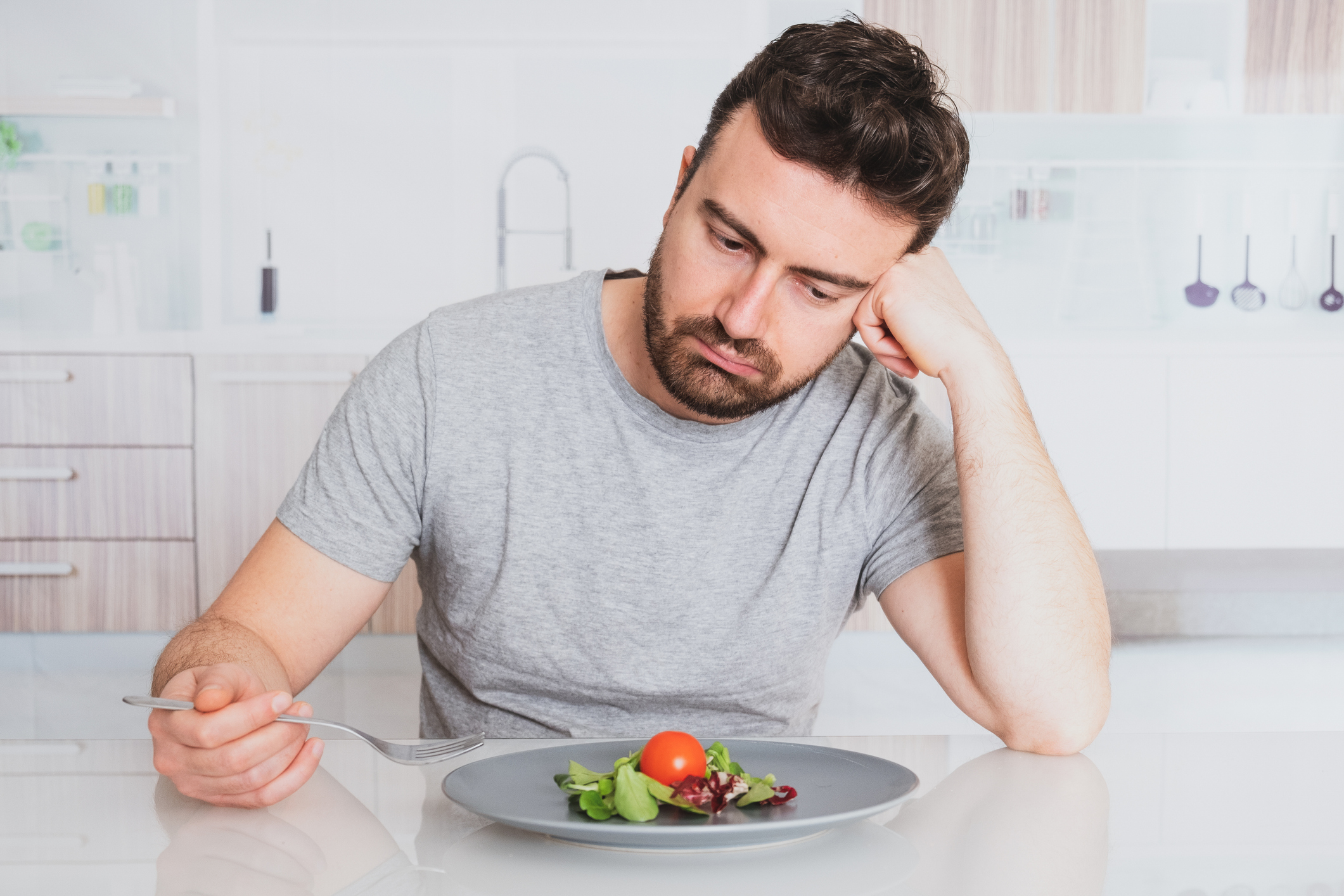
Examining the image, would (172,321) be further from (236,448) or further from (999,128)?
(999,128)

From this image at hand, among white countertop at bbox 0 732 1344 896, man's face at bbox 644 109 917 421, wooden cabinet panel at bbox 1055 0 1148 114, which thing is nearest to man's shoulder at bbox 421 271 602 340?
man's face at bbox 644 109 917 421

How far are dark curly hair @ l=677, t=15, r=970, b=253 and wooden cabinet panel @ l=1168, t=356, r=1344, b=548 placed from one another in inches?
105

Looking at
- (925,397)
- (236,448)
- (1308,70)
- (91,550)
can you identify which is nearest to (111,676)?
(91,550)

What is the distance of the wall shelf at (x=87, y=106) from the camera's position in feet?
10.9

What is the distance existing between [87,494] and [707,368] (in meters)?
2.69

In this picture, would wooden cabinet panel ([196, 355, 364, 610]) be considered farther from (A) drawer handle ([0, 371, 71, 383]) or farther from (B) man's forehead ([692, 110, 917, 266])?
(B) man's forehead ([692, 110, 917, 266])

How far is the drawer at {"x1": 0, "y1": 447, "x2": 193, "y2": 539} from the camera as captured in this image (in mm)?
3260

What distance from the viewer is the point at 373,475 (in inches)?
45.4

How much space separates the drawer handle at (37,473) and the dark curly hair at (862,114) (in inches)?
106

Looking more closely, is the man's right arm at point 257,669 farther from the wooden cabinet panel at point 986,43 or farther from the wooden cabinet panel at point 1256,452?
the wooden cabinet panel at point 1256,452

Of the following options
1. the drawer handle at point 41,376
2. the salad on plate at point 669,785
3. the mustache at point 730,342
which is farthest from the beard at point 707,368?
the drawer handle at point 41,376

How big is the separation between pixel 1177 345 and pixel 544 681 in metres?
2.93

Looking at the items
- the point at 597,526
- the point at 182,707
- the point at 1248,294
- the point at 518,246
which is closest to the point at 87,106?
the point at 518,246

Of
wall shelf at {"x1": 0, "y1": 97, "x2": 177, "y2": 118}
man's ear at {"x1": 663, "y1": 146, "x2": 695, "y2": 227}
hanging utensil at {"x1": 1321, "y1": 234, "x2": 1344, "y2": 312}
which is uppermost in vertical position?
wall shelf at {"x1": 0, "y1": 97, "x2": 177, "y2": 118}
